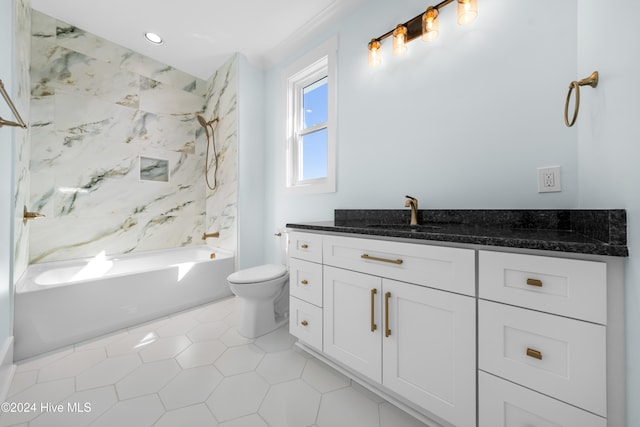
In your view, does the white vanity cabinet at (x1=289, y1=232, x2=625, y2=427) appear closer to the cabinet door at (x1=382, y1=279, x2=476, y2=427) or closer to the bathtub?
the cabinet door at (x1=382, y1=279, x2=476, y2=427)

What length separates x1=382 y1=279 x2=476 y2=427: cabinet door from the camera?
81 cm

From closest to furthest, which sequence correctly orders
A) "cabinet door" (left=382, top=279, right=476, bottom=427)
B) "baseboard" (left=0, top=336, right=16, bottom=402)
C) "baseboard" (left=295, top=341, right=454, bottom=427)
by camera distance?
"cabinet door" (left=382, top=279, right=476, bottom=427) → "baseboard" (left=295, top=341, right=454, bottom=427) → "baseboard" (left=0, top=336, right=16, bottom=402)

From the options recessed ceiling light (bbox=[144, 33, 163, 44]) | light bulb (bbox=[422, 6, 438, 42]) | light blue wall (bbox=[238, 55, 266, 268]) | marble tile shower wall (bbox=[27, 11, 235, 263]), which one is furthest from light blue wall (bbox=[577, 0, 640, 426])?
marble tile shower wall (bbox=[27, 11, 235, 263])

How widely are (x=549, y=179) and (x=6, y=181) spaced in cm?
281

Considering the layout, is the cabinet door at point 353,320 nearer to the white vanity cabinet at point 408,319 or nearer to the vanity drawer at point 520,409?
the white vanity cabinet at point 408,319

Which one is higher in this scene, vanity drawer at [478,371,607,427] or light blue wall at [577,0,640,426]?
light blue wall at [577,0,640,426]

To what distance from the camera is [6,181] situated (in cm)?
129

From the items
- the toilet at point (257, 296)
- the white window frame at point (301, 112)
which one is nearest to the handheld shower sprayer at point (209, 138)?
the white window frame at point (301, 112)

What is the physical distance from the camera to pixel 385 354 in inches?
40.5

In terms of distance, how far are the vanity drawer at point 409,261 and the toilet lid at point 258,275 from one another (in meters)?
0.68

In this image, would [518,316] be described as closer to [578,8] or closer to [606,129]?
[606,129]

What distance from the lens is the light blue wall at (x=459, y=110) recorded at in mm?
1045

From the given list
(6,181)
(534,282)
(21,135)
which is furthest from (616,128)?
(21,135)

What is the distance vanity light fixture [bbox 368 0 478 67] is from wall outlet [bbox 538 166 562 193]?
2.77ft
